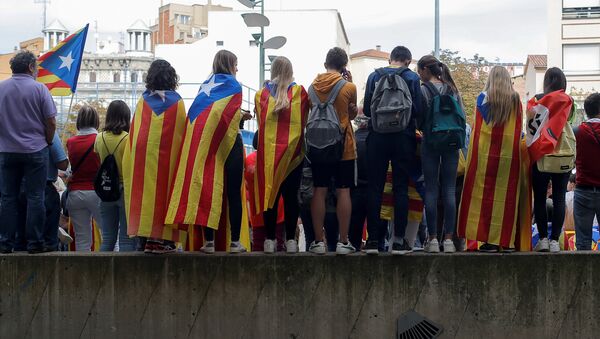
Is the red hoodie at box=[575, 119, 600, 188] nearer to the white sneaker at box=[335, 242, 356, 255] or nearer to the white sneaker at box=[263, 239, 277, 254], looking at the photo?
the white sneaker at box=[335, 242, 356, 255]

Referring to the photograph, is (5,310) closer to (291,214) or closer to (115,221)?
(115,221)

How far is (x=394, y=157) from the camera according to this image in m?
9.11

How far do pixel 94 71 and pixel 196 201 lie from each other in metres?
121

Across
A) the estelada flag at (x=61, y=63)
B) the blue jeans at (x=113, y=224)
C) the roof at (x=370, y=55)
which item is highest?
the roof at (x=370, y=55)

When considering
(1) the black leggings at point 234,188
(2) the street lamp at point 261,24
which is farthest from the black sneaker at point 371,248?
(2) the street lamp at point 261,24

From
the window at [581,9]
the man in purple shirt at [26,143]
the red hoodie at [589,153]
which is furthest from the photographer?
the window at [581,9]

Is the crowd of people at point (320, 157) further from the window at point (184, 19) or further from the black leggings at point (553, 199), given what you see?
the window at point (184, 19)

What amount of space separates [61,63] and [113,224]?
418cm

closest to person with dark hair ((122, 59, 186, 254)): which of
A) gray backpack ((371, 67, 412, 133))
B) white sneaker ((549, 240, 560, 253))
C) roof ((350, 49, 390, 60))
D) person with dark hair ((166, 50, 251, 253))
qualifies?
person with dark hair ((166, 50, 251, 253))

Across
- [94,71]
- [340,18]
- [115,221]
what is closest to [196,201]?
[115,221]

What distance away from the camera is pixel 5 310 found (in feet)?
30.1

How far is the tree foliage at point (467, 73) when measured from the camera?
161ft

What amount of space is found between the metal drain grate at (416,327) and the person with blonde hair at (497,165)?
3.06 feet

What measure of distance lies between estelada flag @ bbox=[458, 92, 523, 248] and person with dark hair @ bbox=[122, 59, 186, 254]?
2.73 metres
